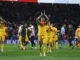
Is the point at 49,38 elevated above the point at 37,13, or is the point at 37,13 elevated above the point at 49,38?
the point at 37,13

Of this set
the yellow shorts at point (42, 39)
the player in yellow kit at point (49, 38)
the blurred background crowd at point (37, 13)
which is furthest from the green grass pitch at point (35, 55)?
the blurred background crowd at point (37, 13)

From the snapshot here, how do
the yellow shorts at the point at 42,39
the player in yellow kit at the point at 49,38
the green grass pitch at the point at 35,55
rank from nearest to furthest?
the green grass pitch at the point at 35,55
the yellow shorts at the point at 42,39
the player in yellow kit at the point at 49,38

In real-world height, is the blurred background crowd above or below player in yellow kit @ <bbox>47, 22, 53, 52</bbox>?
above

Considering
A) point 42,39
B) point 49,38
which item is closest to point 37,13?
point 49,38

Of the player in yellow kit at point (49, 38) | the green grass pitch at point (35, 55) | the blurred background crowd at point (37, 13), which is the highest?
the blurred background crowd at point (37, 13)

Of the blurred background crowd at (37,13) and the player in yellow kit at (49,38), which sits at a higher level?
the blurred background crowd at (37,13)

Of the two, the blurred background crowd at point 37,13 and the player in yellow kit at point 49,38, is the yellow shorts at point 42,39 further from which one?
the blurred background crowd at point 37,13

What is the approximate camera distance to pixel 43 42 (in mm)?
18656

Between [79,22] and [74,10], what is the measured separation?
1.86 m

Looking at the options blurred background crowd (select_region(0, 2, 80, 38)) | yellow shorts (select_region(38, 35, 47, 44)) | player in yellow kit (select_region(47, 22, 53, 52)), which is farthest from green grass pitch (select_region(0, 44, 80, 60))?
blurred background crowd (select_region(0, 2, 80, 38))

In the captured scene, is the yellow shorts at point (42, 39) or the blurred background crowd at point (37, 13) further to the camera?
the blurred background crowd at point (37, 13)

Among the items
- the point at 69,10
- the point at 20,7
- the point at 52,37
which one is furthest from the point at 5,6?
the point at 52,37

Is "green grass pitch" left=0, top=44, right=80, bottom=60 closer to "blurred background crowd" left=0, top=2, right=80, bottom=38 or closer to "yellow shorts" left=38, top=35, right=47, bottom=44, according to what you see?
"yellow shorts" left=38, top=35, right=47, bottom=44

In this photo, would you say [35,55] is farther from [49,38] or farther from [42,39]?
[49,38]
